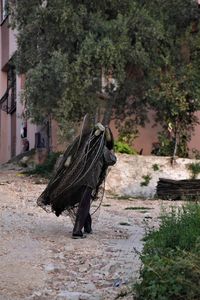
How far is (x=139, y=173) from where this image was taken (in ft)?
55.1

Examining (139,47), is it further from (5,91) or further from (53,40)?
(5,91)

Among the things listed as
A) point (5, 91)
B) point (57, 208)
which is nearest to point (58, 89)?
Answer: point (57, 208)

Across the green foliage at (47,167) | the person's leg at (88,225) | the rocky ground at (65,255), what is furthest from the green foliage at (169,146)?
the person's leg at (88,225)

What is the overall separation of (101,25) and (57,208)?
7.63 metres

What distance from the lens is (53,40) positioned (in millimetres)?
16531

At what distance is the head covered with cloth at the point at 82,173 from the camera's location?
28.6 feet

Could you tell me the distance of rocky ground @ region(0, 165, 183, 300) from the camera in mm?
6191

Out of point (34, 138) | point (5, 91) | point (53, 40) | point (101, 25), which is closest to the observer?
point (101, 25)

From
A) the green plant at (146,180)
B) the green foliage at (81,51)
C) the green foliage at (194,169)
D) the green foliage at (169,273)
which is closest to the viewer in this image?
the green foliage at (169,273)

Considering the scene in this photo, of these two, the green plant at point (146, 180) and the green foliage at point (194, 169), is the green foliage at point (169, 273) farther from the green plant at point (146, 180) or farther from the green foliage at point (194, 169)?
the green foliage at point (194, 169)

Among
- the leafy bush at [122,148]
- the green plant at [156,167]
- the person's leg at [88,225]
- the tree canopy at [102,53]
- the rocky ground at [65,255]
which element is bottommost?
the rocky ground at [65,255]

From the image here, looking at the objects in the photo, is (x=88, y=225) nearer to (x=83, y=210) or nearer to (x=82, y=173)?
(x=83, y=210)

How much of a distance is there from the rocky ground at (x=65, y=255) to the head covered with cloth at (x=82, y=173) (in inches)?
17.3

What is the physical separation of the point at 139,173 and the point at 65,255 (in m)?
9.25
